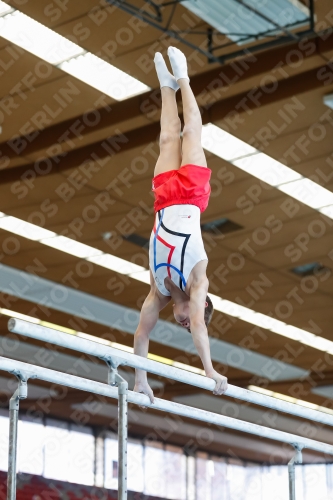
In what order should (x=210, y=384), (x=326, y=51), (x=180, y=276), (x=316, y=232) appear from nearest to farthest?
(x=210, y=384) < (x=180, y=276) < (x=326, y=51) < (x=316, y=232)

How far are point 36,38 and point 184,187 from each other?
324 cm

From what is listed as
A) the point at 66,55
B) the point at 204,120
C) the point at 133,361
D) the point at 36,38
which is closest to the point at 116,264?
the point at 204,120

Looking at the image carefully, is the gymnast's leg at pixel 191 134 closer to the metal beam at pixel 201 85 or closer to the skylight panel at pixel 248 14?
the skylight panel at pixel 248 14

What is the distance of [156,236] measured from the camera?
4777mm

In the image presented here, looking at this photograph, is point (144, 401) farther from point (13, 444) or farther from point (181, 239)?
point (181, 239)

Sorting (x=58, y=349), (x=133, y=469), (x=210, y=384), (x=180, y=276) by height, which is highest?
(x=58, y=349)

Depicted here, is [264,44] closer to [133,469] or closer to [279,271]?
Answer: [279,271]

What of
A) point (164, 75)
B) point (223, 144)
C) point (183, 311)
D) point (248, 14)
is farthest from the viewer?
point (223, 144)

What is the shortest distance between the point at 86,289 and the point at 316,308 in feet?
12.5

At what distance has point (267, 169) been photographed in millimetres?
9305

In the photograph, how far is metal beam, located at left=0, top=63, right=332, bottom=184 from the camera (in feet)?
25.5

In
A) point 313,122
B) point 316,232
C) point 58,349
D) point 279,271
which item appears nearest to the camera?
point 313,122

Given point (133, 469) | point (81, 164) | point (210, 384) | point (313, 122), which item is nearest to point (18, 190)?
point (81, 164)

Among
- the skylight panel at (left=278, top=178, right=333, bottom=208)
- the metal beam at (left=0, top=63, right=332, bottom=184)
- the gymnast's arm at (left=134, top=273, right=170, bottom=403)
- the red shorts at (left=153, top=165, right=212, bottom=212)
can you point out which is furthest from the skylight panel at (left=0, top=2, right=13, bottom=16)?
the skylight panel at (left=278, top=178, right=333, bottom=208)
